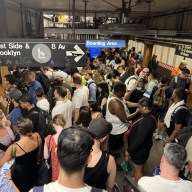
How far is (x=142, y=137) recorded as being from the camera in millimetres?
2990

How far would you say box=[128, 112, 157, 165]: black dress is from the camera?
2986mm

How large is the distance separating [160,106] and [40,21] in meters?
7.83

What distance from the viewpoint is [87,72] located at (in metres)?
6.02

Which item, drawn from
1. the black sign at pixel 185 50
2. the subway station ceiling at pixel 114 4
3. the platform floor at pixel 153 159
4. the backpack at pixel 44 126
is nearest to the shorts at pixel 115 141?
the platform floor at pixel 153 159

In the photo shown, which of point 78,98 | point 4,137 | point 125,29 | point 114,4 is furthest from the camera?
point 114,4

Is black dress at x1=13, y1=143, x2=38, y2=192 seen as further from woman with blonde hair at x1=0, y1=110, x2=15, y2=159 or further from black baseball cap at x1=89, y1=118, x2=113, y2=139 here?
black baseball cap at x1=89, y1=118, x2=113, y2=139

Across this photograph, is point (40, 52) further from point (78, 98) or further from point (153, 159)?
point (153, 159)

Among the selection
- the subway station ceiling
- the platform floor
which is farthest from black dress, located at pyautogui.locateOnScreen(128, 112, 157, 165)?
the subway station ceiling

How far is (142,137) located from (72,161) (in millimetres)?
2022

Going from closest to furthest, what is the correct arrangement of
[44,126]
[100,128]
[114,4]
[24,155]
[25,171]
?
[100,128] → [24,155] → [25,171] → [44,126] → [114,4]

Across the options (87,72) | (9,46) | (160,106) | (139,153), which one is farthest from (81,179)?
(87,72)

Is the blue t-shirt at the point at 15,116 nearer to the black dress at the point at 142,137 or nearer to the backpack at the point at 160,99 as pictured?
the black dress at the point at 142,137

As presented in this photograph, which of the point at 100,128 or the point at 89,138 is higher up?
the point at 89,138

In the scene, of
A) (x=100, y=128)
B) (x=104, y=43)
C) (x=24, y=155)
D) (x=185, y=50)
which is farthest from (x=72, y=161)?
(x=185, y=50)
